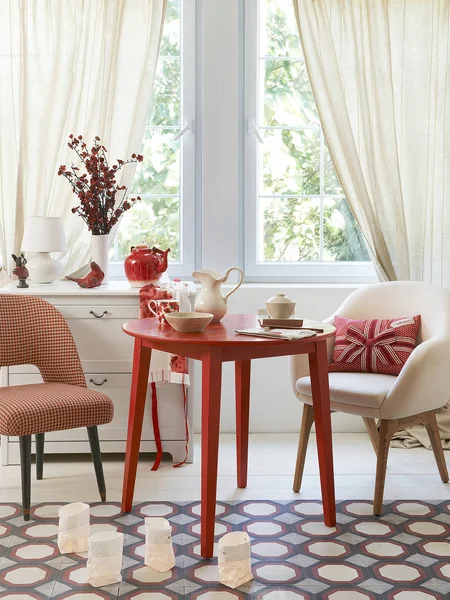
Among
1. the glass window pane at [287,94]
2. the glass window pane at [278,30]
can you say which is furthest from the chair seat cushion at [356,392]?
the glass window pane at [278,30]

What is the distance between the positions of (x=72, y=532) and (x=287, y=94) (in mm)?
2368

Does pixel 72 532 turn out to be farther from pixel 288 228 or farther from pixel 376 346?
pixel 288 228

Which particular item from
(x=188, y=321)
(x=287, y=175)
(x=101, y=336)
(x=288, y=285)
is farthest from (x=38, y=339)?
(x=287, y=175)

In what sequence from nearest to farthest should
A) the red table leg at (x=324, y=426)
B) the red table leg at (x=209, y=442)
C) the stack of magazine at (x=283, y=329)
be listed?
1. the red table leg at (x=209, y=442)
2. the stack of magazine at (x=283, y=329)
3. the red table leg at (x=324, y=426)

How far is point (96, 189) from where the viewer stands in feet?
11.5

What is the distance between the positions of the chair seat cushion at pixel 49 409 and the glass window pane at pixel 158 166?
1.30 meters

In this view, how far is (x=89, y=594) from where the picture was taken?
2281 millimetres

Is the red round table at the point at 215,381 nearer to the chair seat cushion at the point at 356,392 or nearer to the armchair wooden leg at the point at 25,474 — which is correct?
the chair seat cushion at the point at 356,392

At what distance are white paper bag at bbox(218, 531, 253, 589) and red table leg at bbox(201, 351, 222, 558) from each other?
6.5 inches

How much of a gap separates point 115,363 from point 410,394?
48.1 inches

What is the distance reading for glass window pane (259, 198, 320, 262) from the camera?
4.06 metres

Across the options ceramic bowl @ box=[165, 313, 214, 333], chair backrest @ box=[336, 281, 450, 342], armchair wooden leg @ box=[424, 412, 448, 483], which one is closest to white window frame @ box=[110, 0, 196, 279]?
chair backrest @ box=[336, 281, 450, 342]

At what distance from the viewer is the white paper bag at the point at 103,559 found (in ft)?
7.61

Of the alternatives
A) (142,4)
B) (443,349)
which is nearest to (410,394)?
(443,349)
